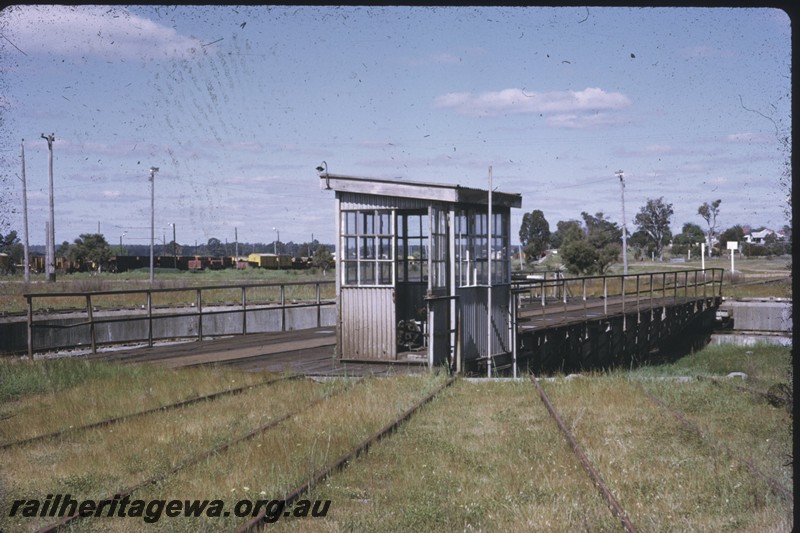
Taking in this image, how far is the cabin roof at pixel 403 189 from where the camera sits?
12555mm

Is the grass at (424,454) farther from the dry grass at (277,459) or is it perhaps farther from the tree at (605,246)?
the tree at (605,246)

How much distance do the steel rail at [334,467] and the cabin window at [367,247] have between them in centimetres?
360

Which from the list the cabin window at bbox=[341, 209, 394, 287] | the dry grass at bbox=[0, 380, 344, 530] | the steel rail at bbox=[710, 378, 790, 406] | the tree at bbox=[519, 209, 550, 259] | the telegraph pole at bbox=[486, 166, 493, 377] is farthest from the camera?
the tree at bbox=[519, 209, 550, 259]

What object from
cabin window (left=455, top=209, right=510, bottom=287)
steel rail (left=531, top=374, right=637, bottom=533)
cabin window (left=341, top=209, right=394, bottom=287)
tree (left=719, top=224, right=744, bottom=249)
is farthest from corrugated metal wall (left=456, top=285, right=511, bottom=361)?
tree (left=719, top=224, right=744, bottom=249)

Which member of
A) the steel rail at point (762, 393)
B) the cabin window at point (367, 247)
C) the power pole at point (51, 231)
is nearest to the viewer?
the steel rail at point (762, 393)

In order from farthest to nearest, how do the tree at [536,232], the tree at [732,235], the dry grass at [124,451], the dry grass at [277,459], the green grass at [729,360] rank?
the tree at [536,232]
the tree at [732,235]
the green grass at [729,360]
the dry grass at [124,451]
the dry grass at [277,459]

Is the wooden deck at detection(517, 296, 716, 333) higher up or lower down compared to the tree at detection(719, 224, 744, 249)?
lower down

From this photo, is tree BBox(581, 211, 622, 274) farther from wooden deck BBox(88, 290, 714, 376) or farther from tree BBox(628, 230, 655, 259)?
wooden deck BBox(88, 290, 714, 376)

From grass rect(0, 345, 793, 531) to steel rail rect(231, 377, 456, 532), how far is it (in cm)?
8

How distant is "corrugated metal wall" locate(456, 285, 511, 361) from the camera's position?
13.4 m

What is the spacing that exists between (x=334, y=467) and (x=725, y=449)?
3416 millimetres

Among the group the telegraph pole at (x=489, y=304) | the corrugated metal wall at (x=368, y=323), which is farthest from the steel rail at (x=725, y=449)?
the corrugated metal wall at (x=368, y=323)

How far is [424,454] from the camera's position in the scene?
739cm

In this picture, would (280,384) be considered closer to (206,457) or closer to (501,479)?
(206,457)
